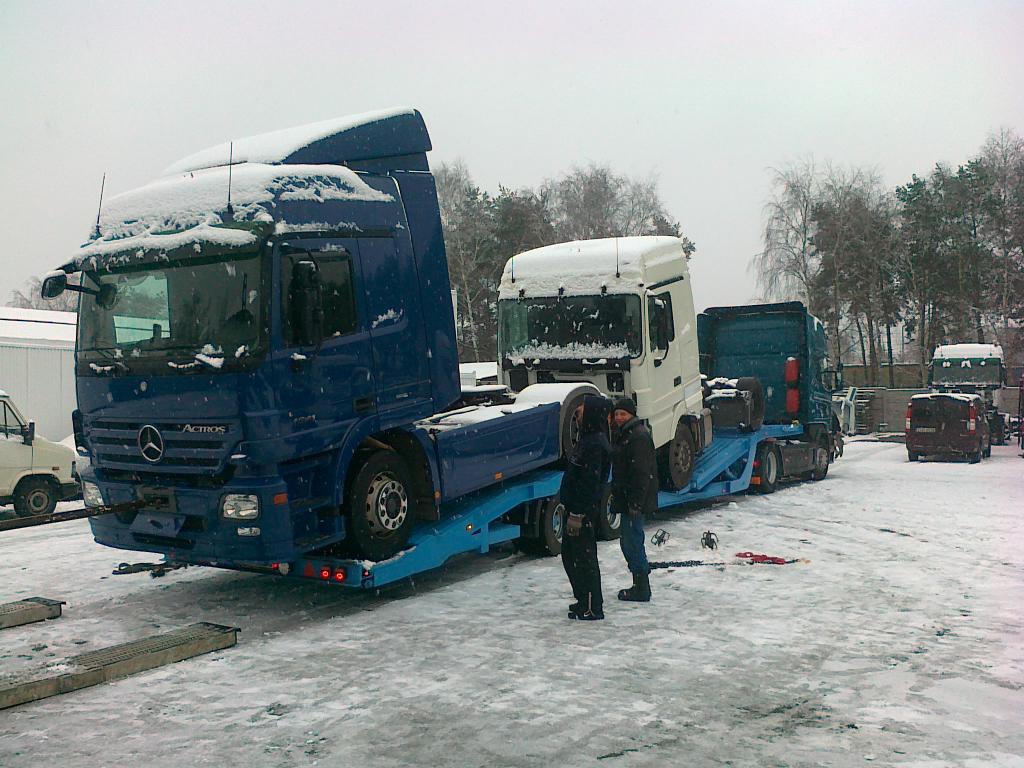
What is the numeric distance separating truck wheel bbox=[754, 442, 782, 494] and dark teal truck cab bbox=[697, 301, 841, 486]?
0.04 meters

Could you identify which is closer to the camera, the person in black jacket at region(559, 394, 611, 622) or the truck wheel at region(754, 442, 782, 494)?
the person in black jacket at region(559, 394, 611, 622)

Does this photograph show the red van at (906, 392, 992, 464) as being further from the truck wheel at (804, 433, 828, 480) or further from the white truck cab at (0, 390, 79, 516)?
the white truck cab at (0, 390, 79, 516)

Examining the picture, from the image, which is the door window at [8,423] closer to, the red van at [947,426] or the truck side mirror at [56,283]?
the truck side mirror at [56,283]

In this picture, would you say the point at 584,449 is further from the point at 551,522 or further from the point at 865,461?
the point at 865,461

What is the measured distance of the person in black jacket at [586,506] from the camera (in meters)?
7.04

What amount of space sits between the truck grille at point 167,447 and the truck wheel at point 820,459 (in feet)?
42.6

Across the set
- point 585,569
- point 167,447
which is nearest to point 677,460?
point 585,569

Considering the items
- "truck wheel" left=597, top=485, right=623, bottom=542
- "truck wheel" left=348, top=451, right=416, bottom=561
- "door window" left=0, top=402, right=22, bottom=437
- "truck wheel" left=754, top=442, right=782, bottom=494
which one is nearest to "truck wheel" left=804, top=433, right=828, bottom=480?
"truck wheel" left=754, top=442, right=782, bottom=494

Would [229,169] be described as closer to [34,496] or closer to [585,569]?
[585,569]

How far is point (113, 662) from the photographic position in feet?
19.4

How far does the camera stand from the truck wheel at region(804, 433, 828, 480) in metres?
16.9

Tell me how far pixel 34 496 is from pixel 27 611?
7.47 m

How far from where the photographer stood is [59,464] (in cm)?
1416

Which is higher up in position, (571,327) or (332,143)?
(332,143)
